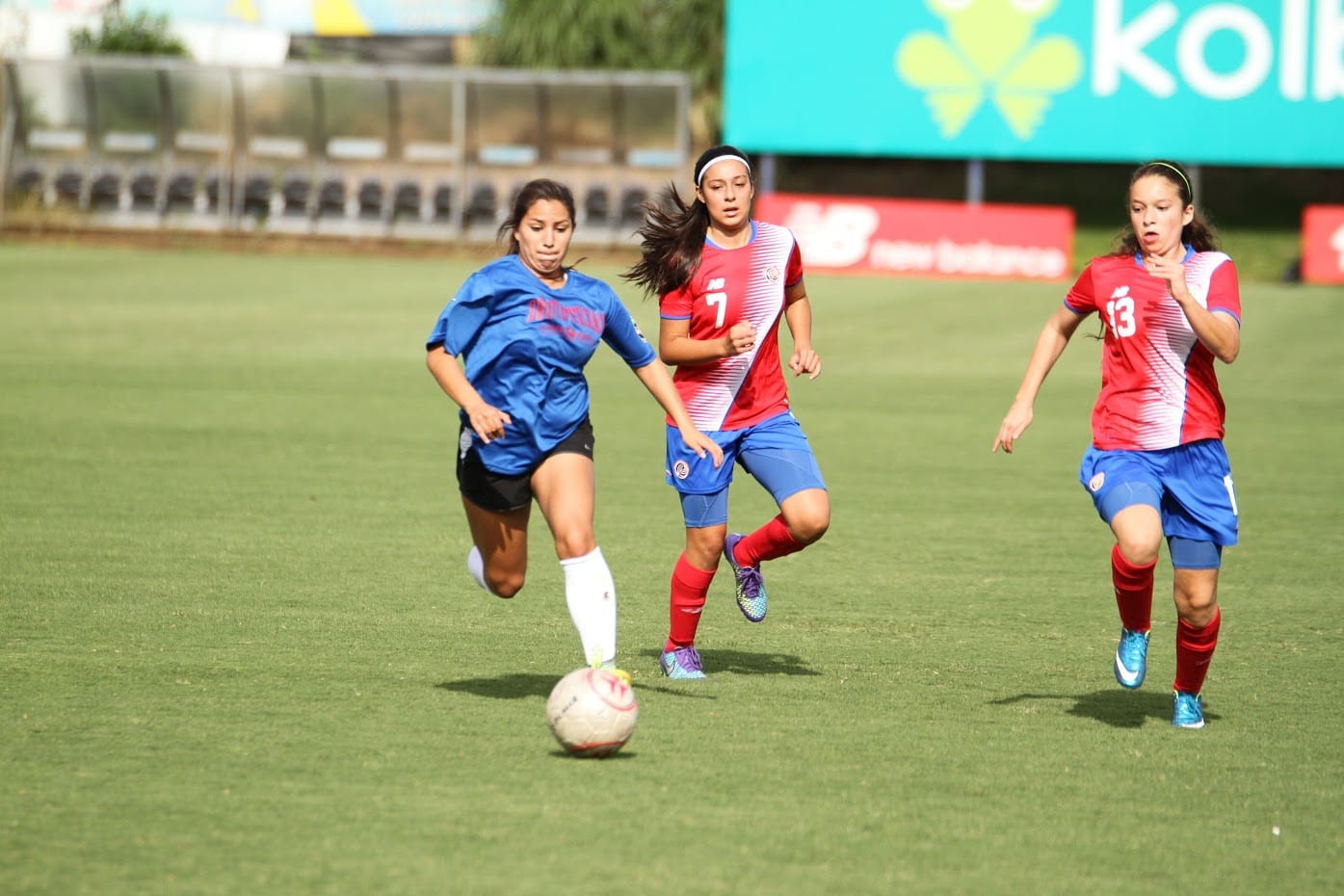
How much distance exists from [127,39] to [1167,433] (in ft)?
138

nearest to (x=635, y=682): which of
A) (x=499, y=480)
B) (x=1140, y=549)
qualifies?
(x=499, y=480)

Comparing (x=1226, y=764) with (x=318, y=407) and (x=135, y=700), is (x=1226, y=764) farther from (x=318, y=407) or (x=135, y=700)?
(x=318, y=407)

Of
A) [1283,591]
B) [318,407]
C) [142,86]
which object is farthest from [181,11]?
[1283,591]

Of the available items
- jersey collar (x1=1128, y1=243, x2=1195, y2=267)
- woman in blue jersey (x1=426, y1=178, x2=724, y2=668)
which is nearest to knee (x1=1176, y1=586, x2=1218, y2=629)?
jersey collar (x1=1128, y1=243, x2=1195, y2=267)

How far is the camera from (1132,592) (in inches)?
231

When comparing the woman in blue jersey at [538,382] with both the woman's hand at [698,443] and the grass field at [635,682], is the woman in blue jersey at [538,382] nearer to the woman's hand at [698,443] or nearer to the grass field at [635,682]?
the woman's hand at [698,443]

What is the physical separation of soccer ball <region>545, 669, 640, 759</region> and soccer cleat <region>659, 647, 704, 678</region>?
110cm

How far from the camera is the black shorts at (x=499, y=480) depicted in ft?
19.3

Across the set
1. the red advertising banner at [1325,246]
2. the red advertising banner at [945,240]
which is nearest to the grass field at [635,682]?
the red advertising banner at [945,240]

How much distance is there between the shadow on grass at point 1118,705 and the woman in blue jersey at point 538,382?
1.56 metres

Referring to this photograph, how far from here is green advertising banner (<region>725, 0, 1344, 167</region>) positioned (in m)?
32.2

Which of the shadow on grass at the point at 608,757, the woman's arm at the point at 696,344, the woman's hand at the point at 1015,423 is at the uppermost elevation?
the woman's arm at the point at 696,344

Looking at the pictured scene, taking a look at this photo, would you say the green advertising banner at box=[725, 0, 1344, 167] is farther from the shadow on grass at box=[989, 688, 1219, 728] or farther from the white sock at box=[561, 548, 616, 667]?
the white sock at box=[561, 548, 616, 667]

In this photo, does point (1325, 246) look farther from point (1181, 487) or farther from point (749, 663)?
point (1181, 487)
